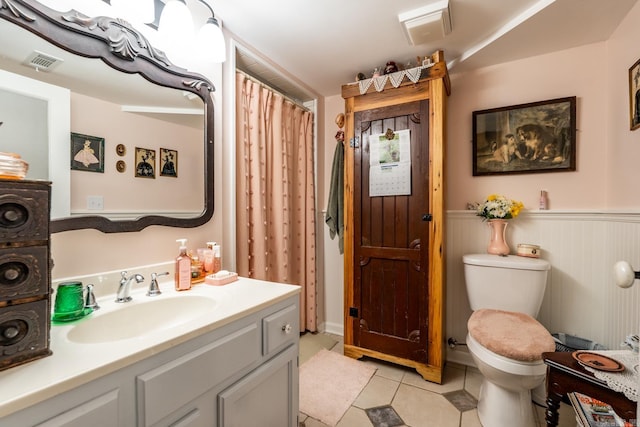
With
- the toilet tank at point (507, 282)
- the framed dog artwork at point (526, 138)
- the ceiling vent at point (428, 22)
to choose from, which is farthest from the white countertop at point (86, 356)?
the framed dog artwork at point (526, 138)

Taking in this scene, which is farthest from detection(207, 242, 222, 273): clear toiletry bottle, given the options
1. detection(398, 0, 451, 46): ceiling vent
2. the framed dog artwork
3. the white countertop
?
the framed dog artwork

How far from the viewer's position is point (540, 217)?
73.1 inches

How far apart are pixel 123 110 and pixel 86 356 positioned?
3.17ft

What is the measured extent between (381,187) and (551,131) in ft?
3.82

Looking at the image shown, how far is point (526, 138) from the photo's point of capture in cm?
191

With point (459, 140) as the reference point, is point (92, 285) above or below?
below

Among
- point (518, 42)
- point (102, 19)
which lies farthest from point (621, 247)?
point (102, 19)

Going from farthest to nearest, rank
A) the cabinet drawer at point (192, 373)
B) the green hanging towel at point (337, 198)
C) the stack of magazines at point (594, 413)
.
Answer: the green hanging towel at point (337, 198) → the stack of magazines at point (594, 413) → the cabinet drawer at point (192, 373)

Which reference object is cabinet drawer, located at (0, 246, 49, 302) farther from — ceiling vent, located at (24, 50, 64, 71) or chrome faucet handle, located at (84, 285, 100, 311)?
ceiling vent, located at (24, 50, 64, 71)

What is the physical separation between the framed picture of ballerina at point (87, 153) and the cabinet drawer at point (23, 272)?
0.50m

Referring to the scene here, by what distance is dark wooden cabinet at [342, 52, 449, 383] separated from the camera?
5.89 feet

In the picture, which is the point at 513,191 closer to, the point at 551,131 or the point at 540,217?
the point at 540,217

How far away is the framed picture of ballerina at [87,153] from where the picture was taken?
3.36 ft

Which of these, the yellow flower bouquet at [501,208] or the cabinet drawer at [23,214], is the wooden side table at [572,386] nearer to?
the yellow flower bouquet at [501,208]
